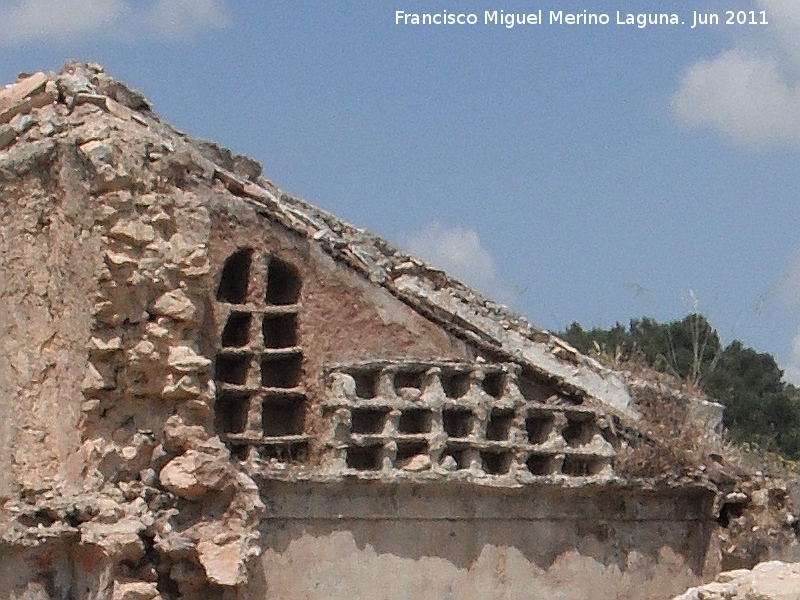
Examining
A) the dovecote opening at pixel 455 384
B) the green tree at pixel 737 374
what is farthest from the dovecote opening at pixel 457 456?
the green tree at pixel 737 374

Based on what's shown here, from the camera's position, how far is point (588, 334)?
31.6m

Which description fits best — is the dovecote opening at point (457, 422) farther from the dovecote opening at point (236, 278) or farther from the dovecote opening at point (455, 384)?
the dovecote opening at point (236, 278)

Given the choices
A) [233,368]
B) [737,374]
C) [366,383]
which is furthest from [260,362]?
[737,374]

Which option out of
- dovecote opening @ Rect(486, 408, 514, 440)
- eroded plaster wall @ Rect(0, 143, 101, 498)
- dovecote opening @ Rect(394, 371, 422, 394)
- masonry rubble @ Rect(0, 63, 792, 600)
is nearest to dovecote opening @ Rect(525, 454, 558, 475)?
masonry rubble @ Rect(0, 63, 792, 600)

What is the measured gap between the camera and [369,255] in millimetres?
11820

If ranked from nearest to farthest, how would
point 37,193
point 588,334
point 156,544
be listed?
point 156,544, point 37,193, point 588,334

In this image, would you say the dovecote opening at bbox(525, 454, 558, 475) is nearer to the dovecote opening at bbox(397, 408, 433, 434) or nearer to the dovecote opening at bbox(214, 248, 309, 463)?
the dovecote opening at bbox(397, 408, 433, 434)

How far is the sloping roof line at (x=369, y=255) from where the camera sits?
37.5 ft

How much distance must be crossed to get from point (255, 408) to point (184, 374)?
2.35 ft

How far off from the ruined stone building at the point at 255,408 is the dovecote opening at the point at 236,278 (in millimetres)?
19

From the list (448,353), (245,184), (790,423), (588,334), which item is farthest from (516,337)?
(790,423)

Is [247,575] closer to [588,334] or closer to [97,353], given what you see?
[97,353]

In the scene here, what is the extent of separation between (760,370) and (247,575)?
26.6 meters

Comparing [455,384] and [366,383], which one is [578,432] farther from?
[366,383]
